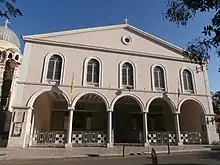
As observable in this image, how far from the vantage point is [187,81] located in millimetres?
16891

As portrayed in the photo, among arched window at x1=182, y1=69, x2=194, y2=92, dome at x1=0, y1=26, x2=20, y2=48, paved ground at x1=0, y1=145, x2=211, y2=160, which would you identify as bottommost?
paved ground at x1=0, y1=145, x2=211, y2=160

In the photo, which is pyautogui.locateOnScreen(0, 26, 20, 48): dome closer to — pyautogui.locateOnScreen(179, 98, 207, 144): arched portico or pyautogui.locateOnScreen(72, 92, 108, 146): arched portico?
pyautogui.locateOnScreen(72, 92, 108, 146): arched portico

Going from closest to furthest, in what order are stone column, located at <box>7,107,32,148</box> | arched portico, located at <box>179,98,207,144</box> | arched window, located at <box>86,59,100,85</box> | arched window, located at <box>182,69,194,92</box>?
1. stone column, located at <box>7,107,32,148</box>
2. arched window, located at <box>86,59,100,85</box>
3. arched portico, located at <box>179,98,207,144</box>
4. arched window, located at <box>182,69,194,92</box>

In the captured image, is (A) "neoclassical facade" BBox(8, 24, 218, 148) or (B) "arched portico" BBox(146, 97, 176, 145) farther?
(B) "arched portico" BBox(146, 97, 176, 145)

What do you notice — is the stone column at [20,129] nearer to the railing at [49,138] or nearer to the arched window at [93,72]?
the railing at [49,138]

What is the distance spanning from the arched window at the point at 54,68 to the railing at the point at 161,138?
8432mm

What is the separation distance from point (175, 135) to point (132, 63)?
6862mm

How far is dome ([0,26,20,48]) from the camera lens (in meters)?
31.2

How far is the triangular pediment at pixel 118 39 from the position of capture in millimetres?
15430

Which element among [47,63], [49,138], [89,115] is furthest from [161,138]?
[47,63]

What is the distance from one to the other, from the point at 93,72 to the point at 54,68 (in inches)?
117

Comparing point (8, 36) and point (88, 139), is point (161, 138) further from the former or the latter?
point (8, 36)

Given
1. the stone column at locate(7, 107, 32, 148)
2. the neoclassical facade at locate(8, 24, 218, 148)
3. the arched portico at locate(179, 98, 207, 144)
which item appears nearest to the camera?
the stone column at locate(7, 107, 32, 148)

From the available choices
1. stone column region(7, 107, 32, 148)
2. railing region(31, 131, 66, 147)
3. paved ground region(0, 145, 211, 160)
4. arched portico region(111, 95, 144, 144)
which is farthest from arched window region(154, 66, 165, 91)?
stone column region(7, 107, 32, 148)
